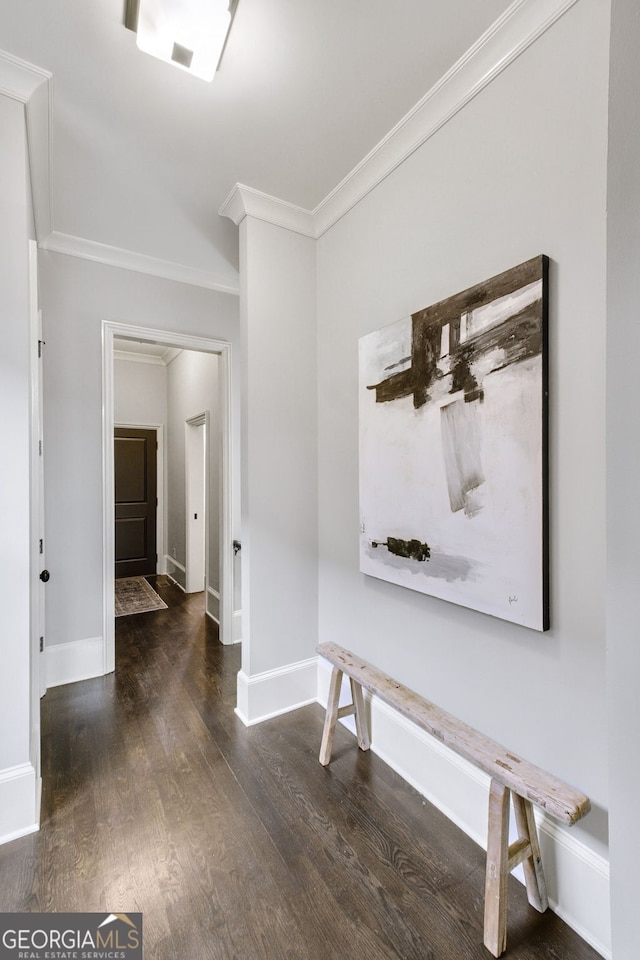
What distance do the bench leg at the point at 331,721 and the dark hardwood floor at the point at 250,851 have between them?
0.05m

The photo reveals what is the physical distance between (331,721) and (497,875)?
0.91 meters

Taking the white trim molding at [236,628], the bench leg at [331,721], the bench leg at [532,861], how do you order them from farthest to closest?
1. the white trim molding at [236,628]
2. the bench leg at [331,721]
3. the bench leg at [532,861]

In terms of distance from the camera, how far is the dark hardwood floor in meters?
1.26

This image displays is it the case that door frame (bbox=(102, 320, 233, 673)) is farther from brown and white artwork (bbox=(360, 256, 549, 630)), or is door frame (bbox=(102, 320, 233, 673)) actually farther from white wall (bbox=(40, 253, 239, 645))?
brown and white artwork (bbox=(360, 256, 549, 630))

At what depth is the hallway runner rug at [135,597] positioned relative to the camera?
14.2 ft

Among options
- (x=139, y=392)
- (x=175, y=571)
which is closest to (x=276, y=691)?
(x=175, y=571)

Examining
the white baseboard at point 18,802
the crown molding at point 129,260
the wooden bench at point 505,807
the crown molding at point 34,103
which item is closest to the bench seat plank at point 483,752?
the wooden bench at point 505,807

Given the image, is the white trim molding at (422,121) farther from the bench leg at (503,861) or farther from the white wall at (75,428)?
the bench leg at (503,861)

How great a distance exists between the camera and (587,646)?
1253mm

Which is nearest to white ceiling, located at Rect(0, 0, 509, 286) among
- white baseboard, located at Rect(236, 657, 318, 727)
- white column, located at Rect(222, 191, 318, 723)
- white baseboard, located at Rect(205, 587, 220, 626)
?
white column, located at Rect(222, 191, 318, 723)

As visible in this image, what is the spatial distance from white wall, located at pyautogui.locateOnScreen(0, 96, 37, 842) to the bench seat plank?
1316 millimetres

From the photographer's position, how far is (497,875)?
1.25 metres

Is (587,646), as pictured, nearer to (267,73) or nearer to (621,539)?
(621,539)

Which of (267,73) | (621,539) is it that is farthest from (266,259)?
(621,539)
